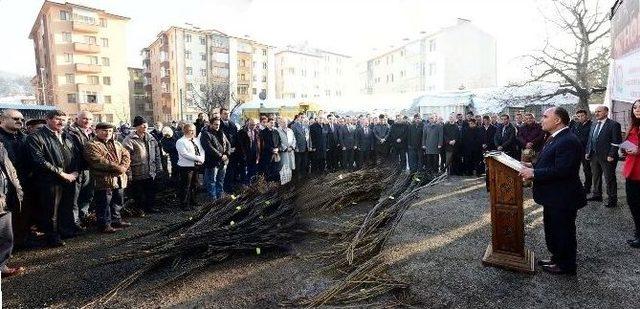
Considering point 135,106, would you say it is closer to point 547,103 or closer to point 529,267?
point 547,103

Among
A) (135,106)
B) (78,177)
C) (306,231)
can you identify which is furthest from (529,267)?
(135,106)

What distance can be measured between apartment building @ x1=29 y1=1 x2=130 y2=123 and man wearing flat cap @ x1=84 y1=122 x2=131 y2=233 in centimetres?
4616

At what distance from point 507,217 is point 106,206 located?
587 cm

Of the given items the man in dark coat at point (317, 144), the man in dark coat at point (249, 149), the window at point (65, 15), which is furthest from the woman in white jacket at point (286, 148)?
the window at point (65, 15)

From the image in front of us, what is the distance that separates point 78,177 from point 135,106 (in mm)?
66940

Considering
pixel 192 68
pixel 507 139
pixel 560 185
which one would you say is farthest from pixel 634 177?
pixel 192 68

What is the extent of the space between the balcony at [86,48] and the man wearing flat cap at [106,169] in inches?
1928

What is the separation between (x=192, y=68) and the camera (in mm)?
56000

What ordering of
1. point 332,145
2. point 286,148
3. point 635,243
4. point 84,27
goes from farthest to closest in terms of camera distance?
point 84,27, point 332,145, point 286,148, point 635,243

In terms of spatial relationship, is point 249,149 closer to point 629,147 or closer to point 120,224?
point 120,224

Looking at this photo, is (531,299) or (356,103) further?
(356,103)

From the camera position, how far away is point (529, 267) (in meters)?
3.96

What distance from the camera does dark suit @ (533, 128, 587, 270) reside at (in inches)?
144

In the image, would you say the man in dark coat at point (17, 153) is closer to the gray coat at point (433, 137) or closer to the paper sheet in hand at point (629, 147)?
the paper sheet in hand at point (629, 147)
